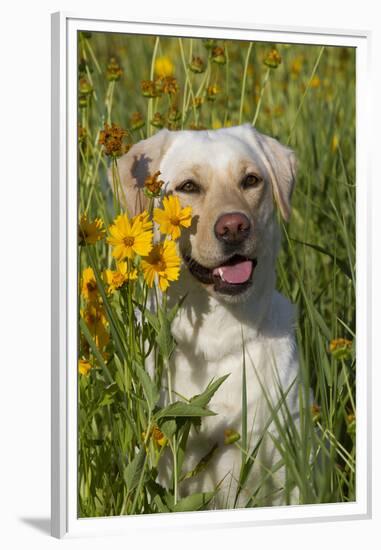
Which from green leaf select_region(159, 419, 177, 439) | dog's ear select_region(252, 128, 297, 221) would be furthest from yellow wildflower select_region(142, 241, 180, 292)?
dog's ear select_region(252, 128, 297, 221)

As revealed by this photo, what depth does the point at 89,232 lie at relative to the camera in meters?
3.82

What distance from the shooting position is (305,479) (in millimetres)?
3977

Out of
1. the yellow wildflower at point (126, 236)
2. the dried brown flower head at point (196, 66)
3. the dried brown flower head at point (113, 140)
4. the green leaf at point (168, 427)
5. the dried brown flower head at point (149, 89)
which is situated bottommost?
the green leaf at point (168, 427)

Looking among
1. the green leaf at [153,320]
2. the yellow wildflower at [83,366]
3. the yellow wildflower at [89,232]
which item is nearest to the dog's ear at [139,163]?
the yellow wildflower at [89,232]

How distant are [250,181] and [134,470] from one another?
1103mm

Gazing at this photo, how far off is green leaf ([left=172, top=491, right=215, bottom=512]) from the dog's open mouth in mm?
719

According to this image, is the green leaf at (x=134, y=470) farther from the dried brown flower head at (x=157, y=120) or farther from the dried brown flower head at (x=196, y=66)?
the dried brown flower head at (x=196, y=66)

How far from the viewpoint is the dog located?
3967mm

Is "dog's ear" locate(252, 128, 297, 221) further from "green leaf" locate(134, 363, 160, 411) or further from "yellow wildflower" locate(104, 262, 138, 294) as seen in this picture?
"green leaf" locate(134, 363, 160, 411)

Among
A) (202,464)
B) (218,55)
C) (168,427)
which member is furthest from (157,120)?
(202,464)

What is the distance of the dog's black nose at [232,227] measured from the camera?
3.78m

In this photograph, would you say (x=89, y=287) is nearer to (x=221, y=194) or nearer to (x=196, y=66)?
(x=221, y=194)

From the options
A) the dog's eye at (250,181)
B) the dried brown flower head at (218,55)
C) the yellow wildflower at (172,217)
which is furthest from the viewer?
the dried brown flower head at (218,55)

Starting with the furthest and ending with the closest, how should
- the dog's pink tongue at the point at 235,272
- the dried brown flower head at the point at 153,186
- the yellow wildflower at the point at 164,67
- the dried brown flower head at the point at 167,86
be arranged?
the yellow wildflower at the point at 164,67
the dried brown flower head at the point at 167,86
the dog's pink tongue at the point at 235,272
the dried brown flower head at the point at 153,186
